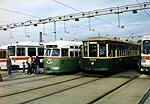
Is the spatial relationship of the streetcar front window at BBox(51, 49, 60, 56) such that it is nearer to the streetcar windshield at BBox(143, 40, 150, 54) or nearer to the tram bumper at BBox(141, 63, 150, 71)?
the tram bumper at BBox(141, 63, 150, 71)

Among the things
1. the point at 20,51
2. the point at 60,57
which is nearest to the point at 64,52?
the point at 60,57

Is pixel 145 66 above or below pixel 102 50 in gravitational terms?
below

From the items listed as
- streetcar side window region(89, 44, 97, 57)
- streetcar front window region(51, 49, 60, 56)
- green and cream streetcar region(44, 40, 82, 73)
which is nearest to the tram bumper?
streetcar side window region(89, 44, 97, 57)

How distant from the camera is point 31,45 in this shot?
21797 millimetres

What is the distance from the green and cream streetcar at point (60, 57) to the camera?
1529 centimetres

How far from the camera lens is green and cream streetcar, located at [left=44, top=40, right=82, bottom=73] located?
15289 millimetres

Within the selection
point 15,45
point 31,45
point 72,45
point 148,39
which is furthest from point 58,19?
point 148,39

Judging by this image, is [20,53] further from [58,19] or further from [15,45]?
[58,19]

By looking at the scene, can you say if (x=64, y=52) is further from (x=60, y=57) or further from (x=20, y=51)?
(x=20, y=51)

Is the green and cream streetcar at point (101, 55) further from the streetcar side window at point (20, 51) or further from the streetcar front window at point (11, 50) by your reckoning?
the streetcar front window at point (11, 50)

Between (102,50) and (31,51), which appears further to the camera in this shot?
(31,51)

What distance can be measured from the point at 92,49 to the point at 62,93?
6732 mm

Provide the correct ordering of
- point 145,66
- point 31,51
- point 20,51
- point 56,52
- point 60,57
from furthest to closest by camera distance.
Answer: point 31,51, point 20,51, point 56,52, point 60,57, point 145,66

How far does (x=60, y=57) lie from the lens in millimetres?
15305
